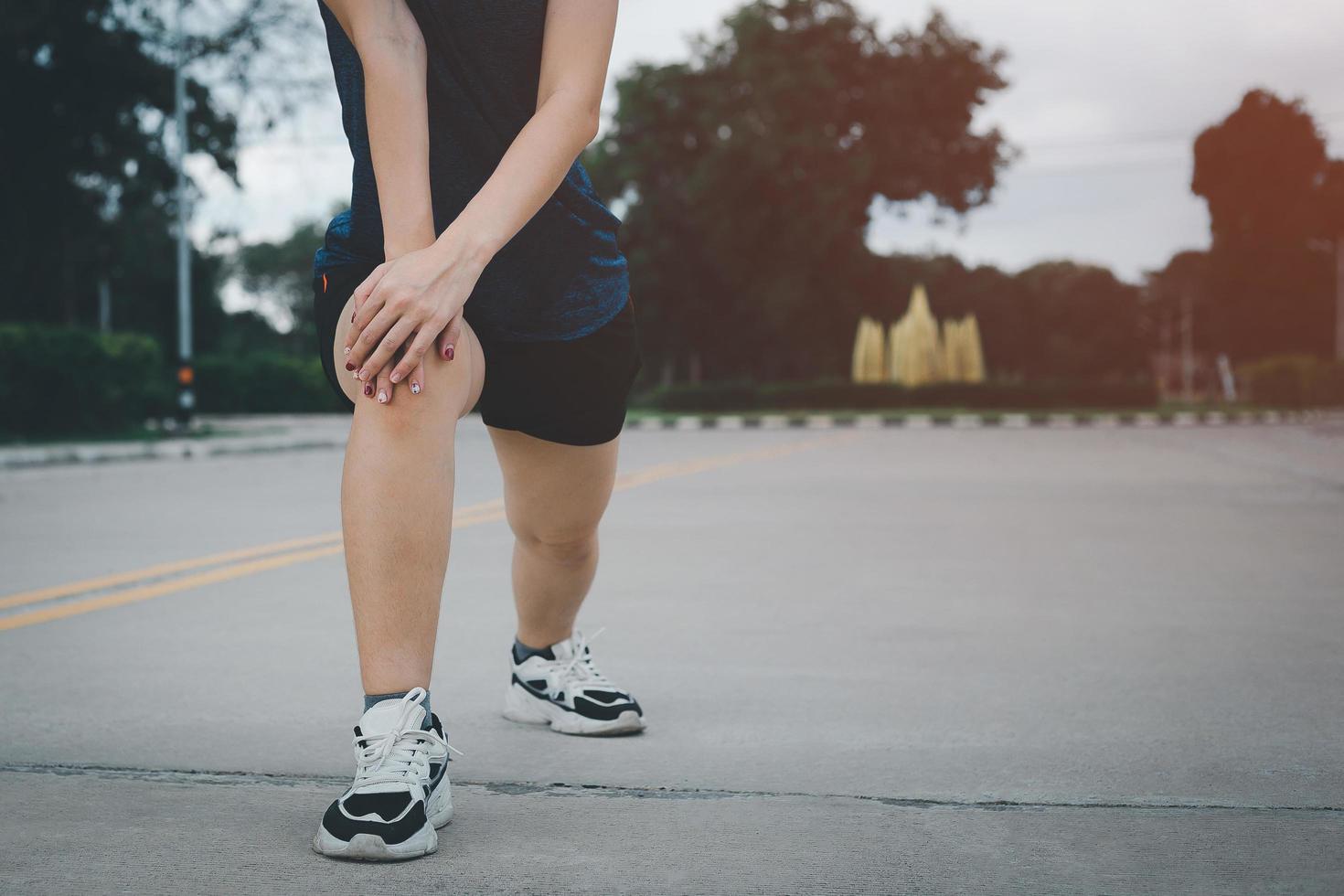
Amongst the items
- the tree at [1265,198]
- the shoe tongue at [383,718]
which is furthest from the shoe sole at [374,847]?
the tree at [1265,198]

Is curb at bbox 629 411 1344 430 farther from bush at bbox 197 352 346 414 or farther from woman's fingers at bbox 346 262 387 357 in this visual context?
woman's fingers at bbox 346 262 387 357

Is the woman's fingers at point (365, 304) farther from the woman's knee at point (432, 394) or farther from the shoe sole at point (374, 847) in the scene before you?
the shoe sole at point (374, 847)

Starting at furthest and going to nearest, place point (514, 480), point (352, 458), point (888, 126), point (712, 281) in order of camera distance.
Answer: point (712, 281), point (888, 126), point (514, 480), point (352, 458)

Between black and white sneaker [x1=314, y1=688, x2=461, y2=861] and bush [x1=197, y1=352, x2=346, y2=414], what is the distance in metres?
46.0

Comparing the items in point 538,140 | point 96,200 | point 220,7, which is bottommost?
point 538,140

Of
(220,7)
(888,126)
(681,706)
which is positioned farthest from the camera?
(888,126)

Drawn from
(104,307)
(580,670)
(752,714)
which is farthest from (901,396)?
(580,670)

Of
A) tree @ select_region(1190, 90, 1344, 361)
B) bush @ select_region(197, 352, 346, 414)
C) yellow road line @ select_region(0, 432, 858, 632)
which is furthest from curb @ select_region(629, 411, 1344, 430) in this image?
tree @ select_region(1190, 90, 1344, 361)

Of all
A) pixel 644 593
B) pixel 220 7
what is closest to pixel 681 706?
pixel 644 593

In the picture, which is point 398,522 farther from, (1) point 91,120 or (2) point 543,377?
(1) point 91,120

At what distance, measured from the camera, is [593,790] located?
2646 mm

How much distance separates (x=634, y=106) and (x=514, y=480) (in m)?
49.1

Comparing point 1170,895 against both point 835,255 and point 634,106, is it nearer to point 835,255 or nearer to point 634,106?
point 835,255

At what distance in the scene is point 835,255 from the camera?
45.9m
